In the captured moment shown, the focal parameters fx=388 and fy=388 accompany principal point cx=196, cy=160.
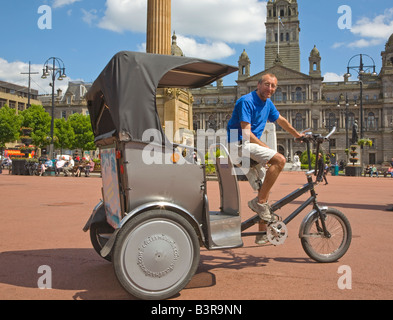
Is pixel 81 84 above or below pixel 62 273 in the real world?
above

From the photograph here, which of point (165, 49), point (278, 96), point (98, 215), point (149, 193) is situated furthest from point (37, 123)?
point (149, 193)

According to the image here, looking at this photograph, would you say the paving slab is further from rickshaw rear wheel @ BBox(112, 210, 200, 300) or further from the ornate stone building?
the ornate stone building

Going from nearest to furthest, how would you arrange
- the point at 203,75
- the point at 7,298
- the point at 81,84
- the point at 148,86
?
the point at 7,298 < the point at 148,86 < the point at 203,75 < the point at 81,84

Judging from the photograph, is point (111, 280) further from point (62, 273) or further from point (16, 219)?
point (16, 219)

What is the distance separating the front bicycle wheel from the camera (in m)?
4.24

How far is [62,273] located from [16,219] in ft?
12.5

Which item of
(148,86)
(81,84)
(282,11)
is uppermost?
(282,11)

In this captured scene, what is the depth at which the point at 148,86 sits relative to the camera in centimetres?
336

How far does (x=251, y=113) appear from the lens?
4.12 metres

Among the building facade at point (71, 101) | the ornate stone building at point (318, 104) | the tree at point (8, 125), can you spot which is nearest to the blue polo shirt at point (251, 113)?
the tree at point (8, 125)

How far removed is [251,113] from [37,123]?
61845 mm

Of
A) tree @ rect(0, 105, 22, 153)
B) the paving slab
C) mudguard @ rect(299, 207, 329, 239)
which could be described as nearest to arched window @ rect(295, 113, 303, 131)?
tree @ rect(0, 105, 22, 153)

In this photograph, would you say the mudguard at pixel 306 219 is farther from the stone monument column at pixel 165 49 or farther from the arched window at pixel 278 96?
the arched window at pixel 278 96
